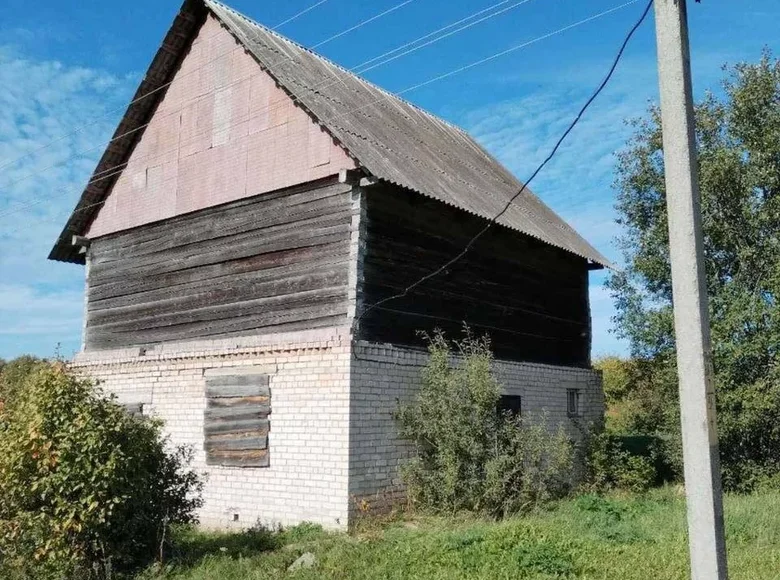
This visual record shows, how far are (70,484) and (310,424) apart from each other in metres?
3.62

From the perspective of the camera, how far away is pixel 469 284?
43.4 ft

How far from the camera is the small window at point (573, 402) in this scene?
1545 cm

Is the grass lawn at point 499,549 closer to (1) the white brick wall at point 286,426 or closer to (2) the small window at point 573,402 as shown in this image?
(1) the white brick wall at point 286,426

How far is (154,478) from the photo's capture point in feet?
28.4

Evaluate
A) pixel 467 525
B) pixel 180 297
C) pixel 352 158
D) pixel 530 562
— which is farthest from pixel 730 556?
pixel 180 297

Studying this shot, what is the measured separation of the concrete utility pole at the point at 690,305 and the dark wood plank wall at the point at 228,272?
6.59 m

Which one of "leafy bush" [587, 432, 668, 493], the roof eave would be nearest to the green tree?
"leafy bush" [587, 432, 668, 493]

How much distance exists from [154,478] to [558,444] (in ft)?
20.1

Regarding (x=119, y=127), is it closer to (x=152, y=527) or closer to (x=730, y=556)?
(x=152, y=527)

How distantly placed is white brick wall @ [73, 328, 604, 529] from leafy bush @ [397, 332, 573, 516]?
341 millimetres

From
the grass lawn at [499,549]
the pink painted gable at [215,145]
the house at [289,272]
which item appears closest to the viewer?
the grass lawn at [499,549]

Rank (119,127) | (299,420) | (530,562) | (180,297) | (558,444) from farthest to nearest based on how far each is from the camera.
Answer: (119,127)
(180,297)
(558,444)
(299,420)
(530,562)

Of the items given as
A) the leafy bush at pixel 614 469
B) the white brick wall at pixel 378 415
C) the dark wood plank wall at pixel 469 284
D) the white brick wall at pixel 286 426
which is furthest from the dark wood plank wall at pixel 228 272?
the leafy bush at pixel 614 469

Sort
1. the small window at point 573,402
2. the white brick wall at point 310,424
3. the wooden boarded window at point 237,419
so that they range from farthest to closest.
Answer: the small window at point 573,402 < the wooden boarded window at point 237,419 < the white brick wall at point 310,424
